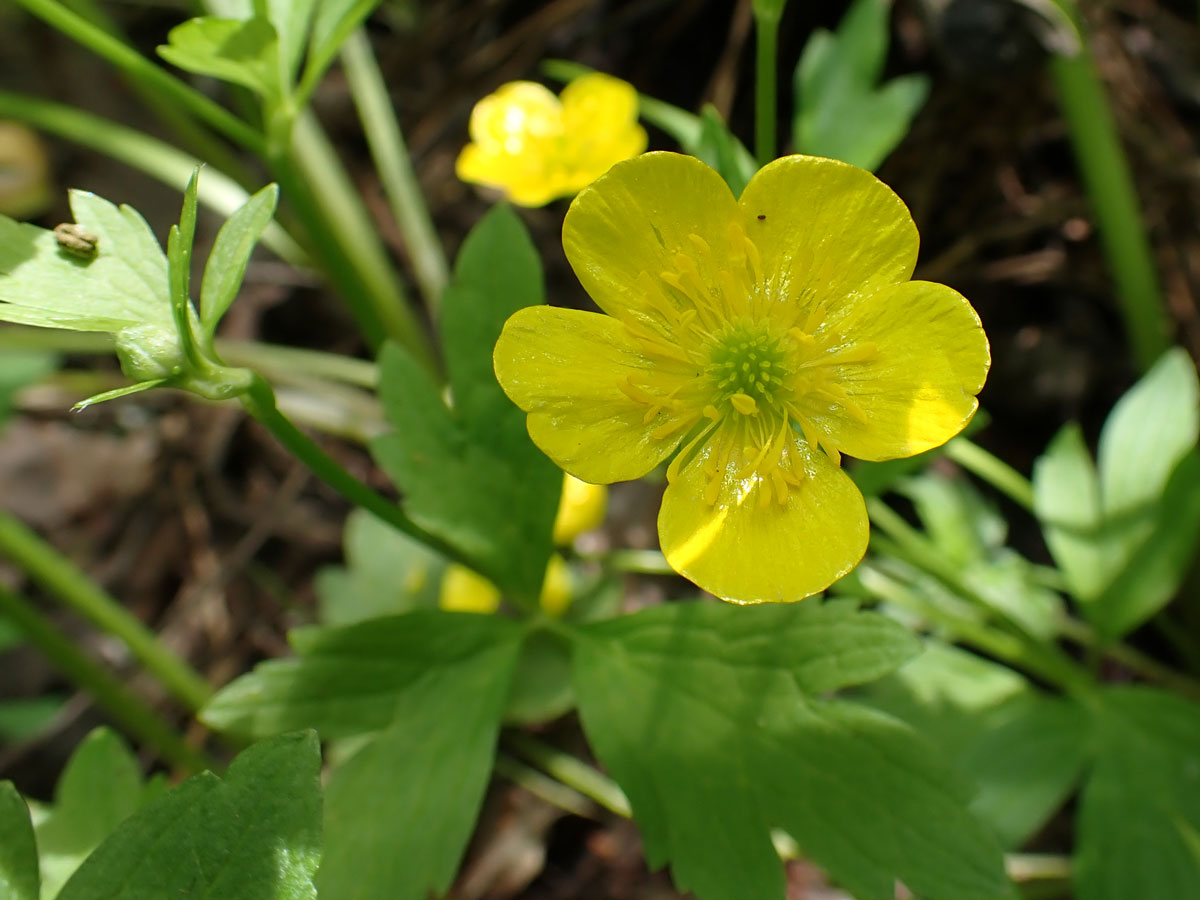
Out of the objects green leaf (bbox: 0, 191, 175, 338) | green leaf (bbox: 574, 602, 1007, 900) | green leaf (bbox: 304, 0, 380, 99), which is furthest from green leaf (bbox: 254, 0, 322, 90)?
green leaf (bbox: 574, 602, 1007, 900)

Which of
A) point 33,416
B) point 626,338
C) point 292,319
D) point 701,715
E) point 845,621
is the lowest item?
point 33,416

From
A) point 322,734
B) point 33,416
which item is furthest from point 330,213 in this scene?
point 322,734

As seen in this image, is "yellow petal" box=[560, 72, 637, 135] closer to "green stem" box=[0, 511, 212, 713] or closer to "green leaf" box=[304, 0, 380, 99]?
"green leaf" box=[304, 0, 380, 99]

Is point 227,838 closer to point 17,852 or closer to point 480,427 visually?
point 17,852

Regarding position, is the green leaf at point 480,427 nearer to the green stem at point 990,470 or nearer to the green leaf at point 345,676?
the green leaf at point 345,676

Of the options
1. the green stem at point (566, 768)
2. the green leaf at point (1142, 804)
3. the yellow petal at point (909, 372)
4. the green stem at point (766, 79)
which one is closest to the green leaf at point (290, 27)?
the green stem at point (766, 79)

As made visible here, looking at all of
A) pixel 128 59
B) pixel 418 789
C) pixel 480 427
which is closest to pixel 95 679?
pixel 418 789

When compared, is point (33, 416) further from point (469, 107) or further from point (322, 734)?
point (322, 734)
